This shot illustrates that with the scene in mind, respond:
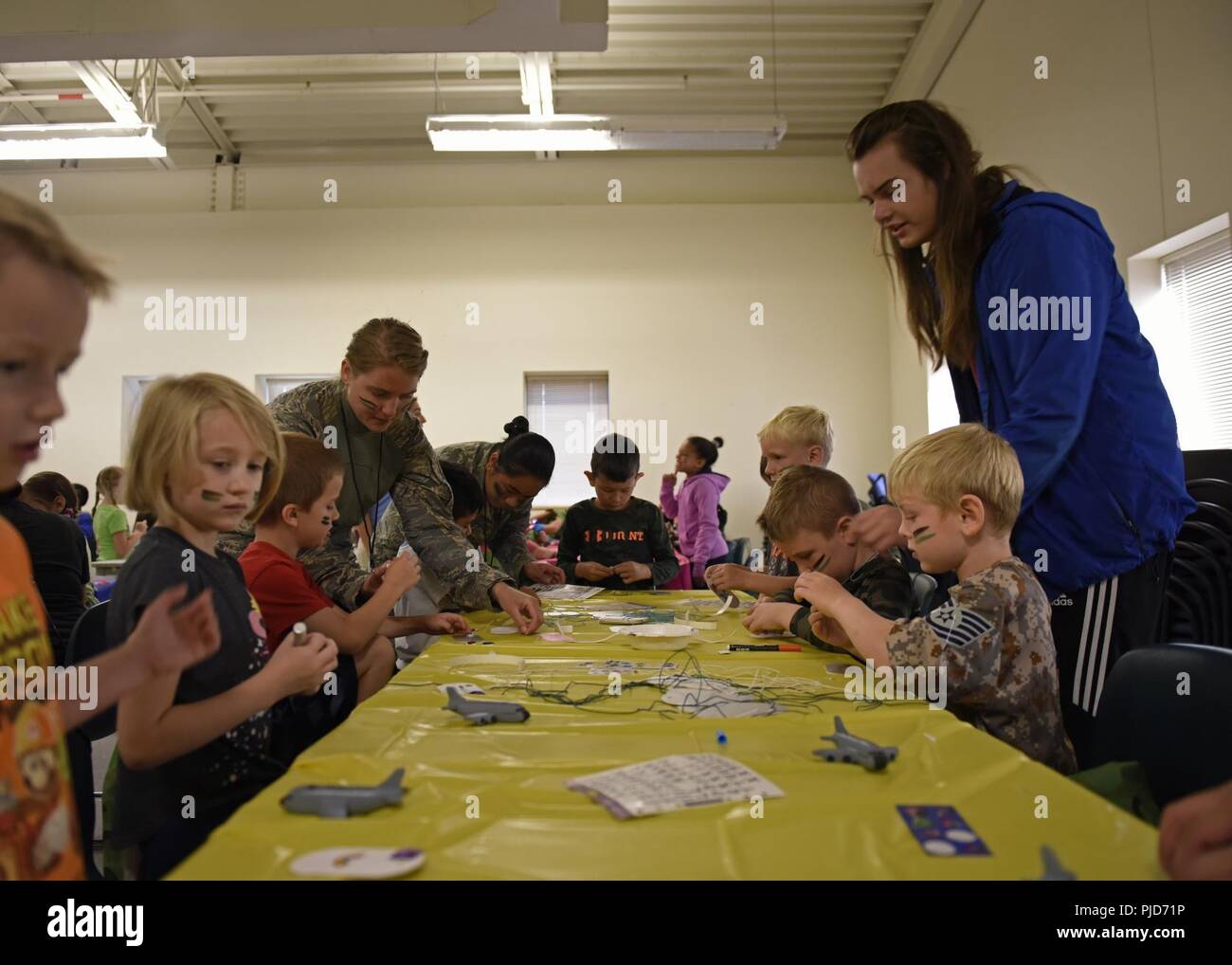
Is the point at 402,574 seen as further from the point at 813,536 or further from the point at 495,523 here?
the point at 495,523

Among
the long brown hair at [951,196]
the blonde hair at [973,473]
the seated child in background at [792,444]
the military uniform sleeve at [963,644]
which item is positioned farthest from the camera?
the seated child in background at [792,444]

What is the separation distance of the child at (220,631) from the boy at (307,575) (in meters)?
0.36

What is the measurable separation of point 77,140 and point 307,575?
5666 millimetres

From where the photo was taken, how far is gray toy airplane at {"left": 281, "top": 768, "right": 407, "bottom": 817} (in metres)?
0.79

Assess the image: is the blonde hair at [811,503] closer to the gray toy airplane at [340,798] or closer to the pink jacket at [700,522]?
the gray toy airplane at [340,798]

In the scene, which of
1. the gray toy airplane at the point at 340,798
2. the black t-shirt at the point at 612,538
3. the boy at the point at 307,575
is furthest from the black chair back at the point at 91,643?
the black t-shirt at the point at 612,538

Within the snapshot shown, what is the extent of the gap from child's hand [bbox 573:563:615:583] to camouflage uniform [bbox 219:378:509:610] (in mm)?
922

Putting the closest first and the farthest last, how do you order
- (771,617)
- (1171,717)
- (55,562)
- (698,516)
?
1. (1171,717)
2. (771,617)
3. (55,562)
4. (698,516)

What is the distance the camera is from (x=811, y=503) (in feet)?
6.47

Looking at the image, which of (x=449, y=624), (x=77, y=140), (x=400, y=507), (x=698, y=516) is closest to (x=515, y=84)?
(x=77, y=140)

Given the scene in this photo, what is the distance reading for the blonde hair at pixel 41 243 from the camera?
26.3 inches

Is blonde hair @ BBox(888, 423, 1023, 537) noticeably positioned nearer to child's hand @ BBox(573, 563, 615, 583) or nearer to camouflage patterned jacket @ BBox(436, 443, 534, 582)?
camouflage patterned jacket @ BBox(436, 443, 534, 582)

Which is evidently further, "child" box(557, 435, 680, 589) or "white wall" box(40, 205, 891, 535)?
"white wall" box(40, 205, 891, 535)

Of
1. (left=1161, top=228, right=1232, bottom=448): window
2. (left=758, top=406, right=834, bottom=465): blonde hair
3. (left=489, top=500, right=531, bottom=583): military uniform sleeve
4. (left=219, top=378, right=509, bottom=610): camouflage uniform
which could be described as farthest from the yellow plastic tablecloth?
(left=1161, top=228, right=1232, bottom=448): window
